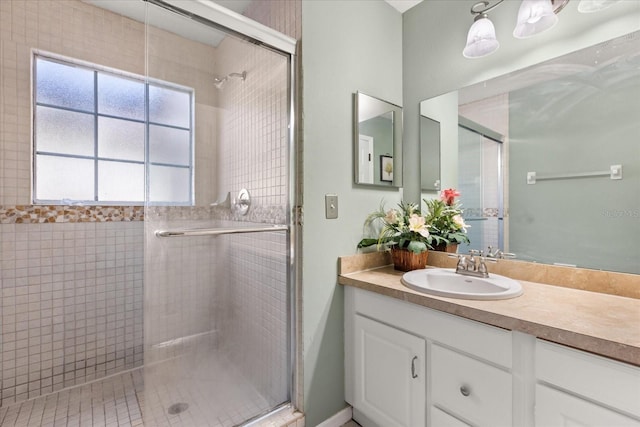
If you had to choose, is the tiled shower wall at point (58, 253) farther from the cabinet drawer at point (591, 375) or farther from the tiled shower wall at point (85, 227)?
the cabinet drawer at point (591, 375)

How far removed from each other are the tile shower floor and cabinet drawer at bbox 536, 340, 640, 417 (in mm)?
1217

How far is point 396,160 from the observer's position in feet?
6.02

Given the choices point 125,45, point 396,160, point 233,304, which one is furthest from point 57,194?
point 396,160

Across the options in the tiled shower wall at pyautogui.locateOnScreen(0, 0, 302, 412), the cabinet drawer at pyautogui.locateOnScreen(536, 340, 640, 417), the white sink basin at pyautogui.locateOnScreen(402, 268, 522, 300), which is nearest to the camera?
the cabinet drawer at pyautogui.locateOnScreen(536, 340, 640, 417)

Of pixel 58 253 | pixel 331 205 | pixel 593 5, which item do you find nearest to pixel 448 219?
pixel 331 205

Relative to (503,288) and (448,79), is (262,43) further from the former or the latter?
(503,288)

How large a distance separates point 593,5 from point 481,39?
40 centimetres

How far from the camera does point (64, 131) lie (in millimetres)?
1898

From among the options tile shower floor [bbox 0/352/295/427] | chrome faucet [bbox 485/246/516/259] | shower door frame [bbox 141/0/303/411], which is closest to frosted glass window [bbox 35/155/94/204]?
tile shower floor [bbox 0/352/295/427]

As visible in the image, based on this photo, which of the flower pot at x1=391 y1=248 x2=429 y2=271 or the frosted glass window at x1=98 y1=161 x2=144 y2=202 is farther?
the frosted glass window at x1=98 y1=161 x2=144 y2=202

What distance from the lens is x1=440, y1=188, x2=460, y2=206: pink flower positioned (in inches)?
64.3

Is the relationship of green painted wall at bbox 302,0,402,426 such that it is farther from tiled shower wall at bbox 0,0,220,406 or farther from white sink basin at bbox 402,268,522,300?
tiled shower wall at bbox 0,0,220,406

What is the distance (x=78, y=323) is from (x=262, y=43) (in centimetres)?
210

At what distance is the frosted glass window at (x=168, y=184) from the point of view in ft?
3.68
